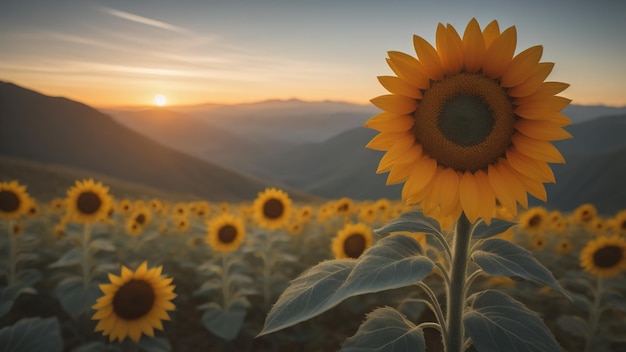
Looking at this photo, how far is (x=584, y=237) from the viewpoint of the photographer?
Result: 29.7 feet

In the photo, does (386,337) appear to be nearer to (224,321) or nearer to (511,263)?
(511,263)

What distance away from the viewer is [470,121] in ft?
5.32

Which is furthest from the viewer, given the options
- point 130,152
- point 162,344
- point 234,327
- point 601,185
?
point 601,185

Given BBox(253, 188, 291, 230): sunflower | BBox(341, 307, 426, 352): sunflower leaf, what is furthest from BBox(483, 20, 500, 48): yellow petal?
BBox(253, 188, 291, 230): sunflower

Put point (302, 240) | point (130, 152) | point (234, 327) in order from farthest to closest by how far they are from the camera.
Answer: point (130, 152)
point (302, 240)
point (234, 327)

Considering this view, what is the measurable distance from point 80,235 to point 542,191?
5.91 m

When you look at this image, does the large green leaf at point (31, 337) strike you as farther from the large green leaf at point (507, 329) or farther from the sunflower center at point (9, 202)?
the sunflower center at point (9, 202)

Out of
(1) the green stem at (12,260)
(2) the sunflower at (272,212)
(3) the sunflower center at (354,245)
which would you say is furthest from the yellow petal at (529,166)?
(1) the green stem at (12,260)

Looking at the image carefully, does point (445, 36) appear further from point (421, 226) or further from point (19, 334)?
point (19, 334)

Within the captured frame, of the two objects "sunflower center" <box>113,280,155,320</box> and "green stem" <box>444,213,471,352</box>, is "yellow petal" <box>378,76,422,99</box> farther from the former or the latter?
"sunflower center" <box>113,280,155,320</box>

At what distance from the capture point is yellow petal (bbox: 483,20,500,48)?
1618 millimetres

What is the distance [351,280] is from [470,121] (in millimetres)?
872

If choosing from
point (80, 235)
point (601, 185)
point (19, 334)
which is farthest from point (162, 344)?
point (601, 185)

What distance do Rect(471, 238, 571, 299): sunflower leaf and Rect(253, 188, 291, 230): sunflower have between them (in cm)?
518
